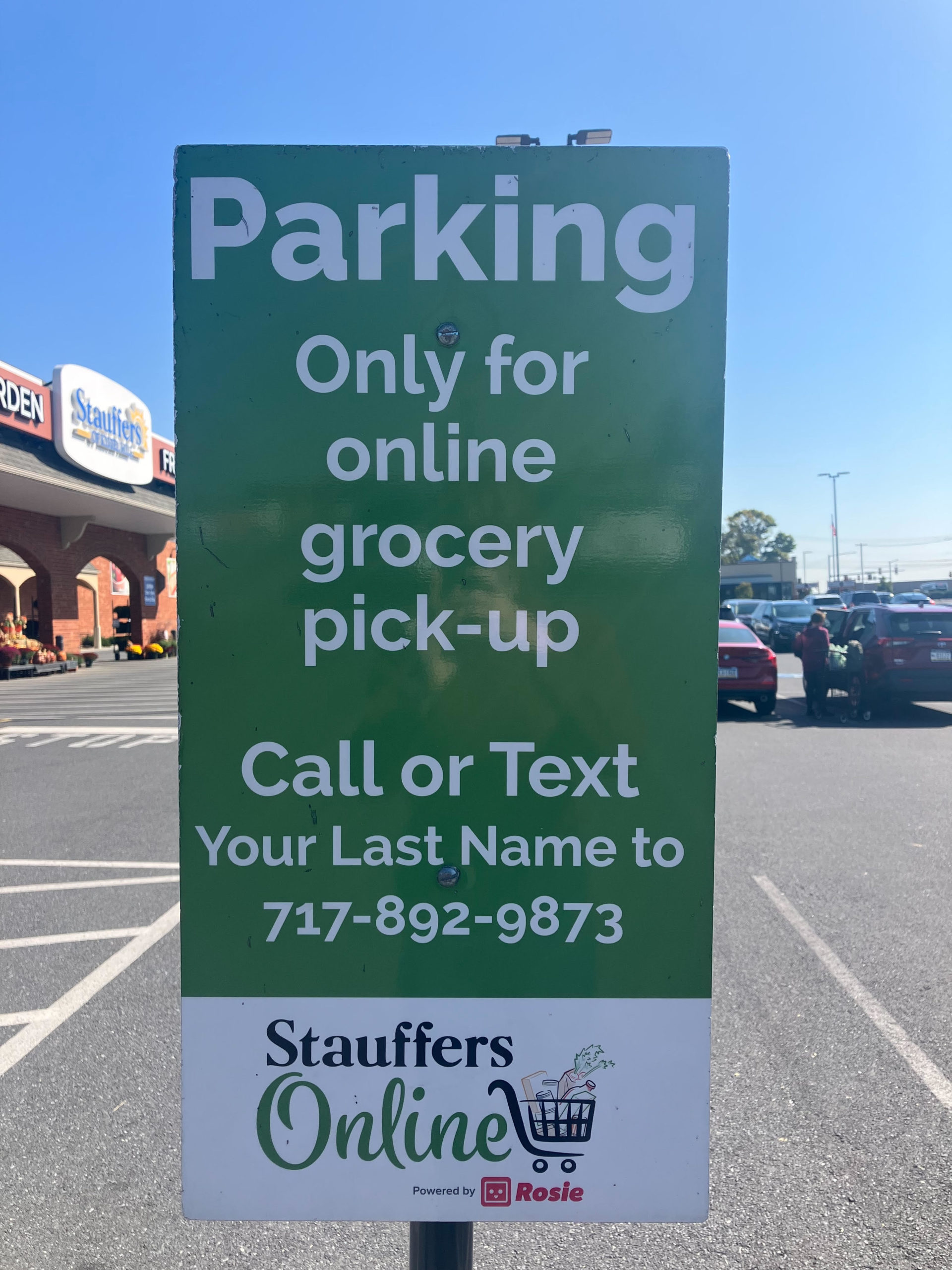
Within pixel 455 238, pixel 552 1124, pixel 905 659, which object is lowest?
pixel 552 1124

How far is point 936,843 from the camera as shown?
6.78 m

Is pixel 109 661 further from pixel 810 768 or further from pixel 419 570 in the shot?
pixel 419 570

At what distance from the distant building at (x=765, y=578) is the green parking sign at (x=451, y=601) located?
65.7m

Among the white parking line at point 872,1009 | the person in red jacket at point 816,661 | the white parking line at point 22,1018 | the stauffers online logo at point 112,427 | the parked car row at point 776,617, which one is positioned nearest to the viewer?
the white parking line at point 872,1009

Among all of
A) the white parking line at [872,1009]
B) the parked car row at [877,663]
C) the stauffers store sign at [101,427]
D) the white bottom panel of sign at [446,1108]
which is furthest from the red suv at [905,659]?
the stauffers store sign at [101,427]

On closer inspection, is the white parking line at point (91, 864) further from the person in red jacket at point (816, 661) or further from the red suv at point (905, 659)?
the red suv at point (905, 659)

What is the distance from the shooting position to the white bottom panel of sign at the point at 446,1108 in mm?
1400

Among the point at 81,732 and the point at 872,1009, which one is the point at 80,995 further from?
the point at 81,732

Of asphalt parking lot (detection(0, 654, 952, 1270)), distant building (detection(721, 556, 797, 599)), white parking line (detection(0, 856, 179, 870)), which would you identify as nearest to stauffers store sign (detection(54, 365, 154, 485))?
asphalt parking lot (detection(0, 654, 952, 1270))

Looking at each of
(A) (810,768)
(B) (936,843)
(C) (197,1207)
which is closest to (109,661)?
(A) (810,768)

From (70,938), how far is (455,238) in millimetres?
4851

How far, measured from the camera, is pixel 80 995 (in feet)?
13.8

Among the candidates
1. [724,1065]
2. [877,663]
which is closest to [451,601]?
[724,1065]

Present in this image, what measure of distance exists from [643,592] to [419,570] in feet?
1.18
